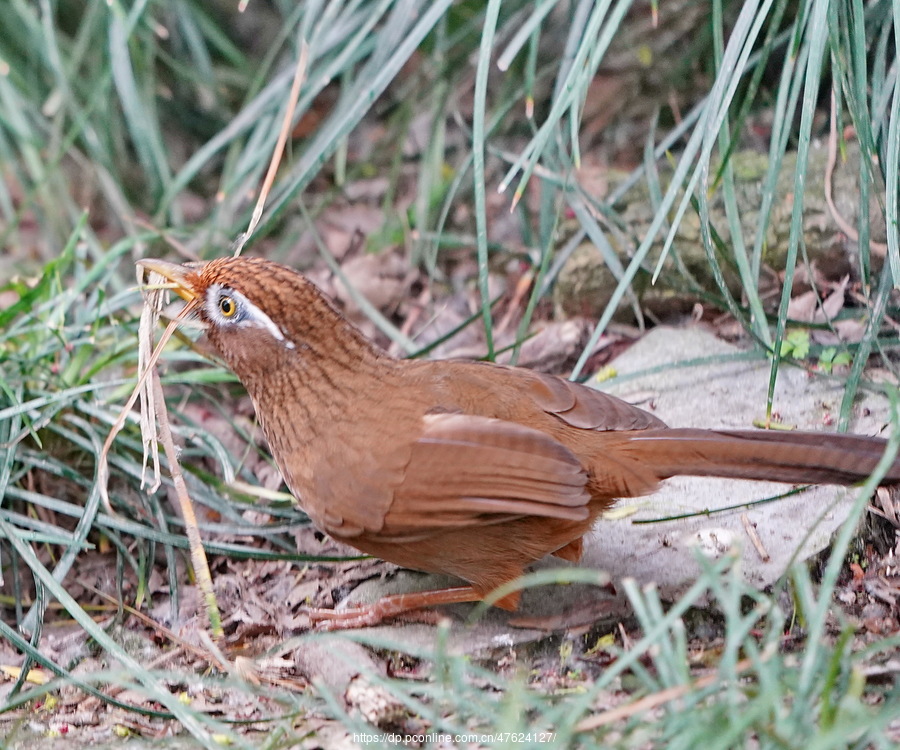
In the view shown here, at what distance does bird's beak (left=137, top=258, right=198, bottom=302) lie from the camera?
3230mm

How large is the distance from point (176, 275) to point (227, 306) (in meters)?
0.22

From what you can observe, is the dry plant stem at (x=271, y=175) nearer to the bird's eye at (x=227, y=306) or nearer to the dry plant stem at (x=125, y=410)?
the bird's eye at (x=227, y=306)

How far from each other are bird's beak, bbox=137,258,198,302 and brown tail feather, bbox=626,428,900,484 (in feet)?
4.96

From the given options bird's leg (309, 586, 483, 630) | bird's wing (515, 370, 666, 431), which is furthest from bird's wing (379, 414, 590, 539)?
bird's leg (309, 586, 483, 630)

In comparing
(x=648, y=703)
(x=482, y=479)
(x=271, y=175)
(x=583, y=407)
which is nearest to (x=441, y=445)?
(x=482, y=479)

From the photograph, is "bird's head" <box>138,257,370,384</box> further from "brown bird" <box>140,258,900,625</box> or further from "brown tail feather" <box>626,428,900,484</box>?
"brown tail feather" <box>626,428,900,484</box>

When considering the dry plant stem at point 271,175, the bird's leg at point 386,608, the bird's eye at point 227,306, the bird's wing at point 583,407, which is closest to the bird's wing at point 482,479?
the bird's wing at point 583,407

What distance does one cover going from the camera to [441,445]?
2939 millimetres

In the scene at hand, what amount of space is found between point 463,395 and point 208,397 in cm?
143

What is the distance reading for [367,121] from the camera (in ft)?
19.9

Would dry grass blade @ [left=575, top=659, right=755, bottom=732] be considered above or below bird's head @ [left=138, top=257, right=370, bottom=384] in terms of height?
below

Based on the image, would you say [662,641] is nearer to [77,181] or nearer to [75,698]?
[75,698]

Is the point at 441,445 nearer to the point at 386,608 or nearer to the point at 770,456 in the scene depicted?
the point at 386,608

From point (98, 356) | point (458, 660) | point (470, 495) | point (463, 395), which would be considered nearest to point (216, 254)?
point (98, 356)
